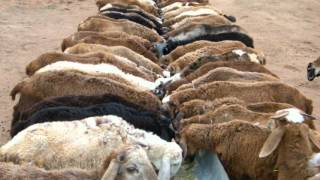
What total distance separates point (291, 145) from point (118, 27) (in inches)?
244

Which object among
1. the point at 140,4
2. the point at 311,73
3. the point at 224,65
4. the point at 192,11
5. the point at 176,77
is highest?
the point at 224,65

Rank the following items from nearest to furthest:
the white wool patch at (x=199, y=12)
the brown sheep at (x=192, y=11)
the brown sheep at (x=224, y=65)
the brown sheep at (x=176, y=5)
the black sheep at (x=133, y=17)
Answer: the brown sheep at (x=224, y=65), the black sheep at (x=133, y=17), the white wool patch at (x=199, y=12), the brown sheep at (x=192, y=11), the brown sheep at (x=176, y=5)

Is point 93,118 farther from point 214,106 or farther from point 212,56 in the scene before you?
point 212,56

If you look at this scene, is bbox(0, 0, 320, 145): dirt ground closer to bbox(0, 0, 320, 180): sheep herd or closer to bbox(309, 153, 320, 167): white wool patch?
bbox(0, 0, 320, 180): sheep herd

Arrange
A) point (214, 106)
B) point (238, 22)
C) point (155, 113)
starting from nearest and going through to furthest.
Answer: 1. point (155, 113)
2. point (214, 106)
3. point (238, 22)

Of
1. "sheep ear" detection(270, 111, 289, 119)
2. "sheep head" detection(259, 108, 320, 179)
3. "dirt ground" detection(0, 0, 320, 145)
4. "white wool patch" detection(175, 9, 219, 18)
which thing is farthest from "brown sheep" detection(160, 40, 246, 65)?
"sheep head" detection(259, 108, 320, 179)

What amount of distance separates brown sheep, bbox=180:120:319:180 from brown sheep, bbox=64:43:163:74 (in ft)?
9.64

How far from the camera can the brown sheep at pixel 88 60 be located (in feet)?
30.1

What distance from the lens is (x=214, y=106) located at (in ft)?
25.6

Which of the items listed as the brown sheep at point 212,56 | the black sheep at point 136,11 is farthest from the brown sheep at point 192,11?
the brown sheep at point 212,56

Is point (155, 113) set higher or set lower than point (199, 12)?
higher

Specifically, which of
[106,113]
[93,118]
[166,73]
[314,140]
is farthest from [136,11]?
[314,140]

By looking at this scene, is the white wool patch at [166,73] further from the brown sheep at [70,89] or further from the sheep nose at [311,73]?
the sheep nose at [311,73]

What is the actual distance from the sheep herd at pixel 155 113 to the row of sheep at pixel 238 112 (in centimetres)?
1
